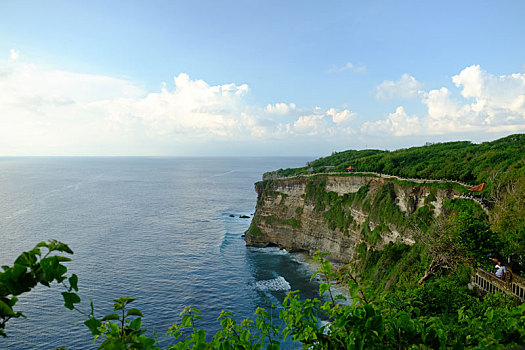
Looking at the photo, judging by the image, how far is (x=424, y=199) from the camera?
148ft

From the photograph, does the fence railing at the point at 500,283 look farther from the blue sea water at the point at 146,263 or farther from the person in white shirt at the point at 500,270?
the blue sea water at the point at 146,263

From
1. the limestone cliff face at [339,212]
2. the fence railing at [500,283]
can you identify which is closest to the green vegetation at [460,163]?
the limestone cliff face at [339,212]

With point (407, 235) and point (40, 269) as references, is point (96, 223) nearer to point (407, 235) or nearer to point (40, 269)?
point (407, 235)

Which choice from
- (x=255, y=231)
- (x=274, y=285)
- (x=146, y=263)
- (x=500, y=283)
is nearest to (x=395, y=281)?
(x=274, y=285)

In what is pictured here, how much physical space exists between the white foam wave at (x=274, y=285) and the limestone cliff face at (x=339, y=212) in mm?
11977

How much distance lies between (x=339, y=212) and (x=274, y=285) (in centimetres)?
2032

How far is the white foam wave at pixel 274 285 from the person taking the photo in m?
49.0

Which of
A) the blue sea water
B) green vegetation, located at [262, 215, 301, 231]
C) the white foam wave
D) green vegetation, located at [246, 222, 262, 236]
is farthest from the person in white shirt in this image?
green vegetation, located at [246, 222, 262, 236]

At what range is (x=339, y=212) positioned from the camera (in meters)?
62.3

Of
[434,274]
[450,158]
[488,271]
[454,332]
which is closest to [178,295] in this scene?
[434,274]

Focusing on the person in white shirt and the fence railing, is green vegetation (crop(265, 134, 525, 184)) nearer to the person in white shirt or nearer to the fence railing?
the person in white shirt

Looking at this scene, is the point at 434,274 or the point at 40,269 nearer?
the point at 40,269

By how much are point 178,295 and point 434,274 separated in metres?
32.6

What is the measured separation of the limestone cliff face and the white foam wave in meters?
12.0
